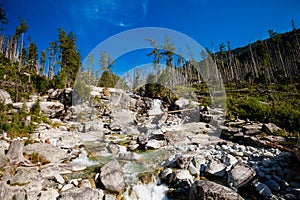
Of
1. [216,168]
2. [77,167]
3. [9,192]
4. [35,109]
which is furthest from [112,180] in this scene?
[35,109]

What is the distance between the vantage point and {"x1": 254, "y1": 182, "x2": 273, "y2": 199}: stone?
3530mm

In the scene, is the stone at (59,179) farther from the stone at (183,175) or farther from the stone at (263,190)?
the stone at (263,190)

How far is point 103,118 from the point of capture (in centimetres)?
1600

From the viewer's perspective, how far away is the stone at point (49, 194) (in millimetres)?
3713

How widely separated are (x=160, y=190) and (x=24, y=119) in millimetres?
10533

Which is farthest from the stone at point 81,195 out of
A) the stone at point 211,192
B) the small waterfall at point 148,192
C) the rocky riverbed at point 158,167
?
the stone at point 211,192

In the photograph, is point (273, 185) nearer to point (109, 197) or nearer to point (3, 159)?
point (109, 197)

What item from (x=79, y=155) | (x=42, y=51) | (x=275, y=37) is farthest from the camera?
(x=42, y=51)

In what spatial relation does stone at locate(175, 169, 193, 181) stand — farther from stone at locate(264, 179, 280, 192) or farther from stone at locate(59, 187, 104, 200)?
stone at locate(59, 187, 104, 200)

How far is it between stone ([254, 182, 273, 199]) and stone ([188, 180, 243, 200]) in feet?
2.94

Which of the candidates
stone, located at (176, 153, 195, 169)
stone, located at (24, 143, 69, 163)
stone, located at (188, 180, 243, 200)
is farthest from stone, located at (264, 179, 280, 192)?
stone, located at (24, 143, 69, 163)

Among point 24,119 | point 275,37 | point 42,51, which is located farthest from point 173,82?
point 42,51

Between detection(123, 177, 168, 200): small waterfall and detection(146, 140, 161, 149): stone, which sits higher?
detection(146, 140, 161, 149): stone

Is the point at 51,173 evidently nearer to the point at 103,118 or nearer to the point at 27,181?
the point at 27,181
